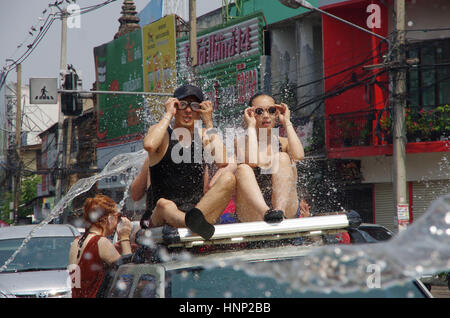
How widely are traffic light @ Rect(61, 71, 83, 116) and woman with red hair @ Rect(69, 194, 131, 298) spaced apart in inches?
461

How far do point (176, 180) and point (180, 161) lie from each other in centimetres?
14

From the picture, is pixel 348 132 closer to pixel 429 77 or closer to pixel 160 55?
pixel 429 77

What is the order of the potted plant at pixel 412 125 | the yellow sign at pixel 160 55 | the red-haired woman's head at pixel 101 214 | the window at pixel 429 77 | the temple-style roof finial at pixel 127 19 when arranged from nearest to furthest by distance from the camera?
the red-haired woman's head at pixel 101 214, the potted plant at pixel 412 125, the window at pixel 429 77, the yellow sign at pixel 160 55, the temple-style roof finial at pixel 127 19

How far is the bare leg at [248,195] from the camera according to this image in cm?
393

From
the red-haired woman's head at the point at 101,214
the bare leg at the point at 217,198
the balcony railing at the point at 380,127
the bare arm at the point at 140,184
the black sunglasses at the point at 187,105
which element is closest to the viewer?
the bare leg at the point at 217,198

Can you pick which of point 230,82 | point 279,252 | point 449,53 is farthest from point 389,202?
point 279,252

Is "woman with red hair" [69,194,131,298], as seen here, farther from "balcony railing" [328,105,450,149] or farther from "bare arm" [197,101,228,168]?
"balcony railing" [328,105,450,149]

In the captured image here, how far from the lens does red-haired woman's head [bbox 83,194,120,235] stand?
4824 millimetres

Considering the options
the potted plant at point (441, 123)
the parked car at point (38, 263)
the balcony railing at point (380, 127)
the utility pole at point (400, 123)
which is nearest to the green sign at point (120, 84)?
the balcony railing at point (380, 127)

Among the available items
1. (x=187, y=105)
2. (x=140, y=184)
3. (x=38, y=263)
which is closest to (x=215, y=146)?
(x=187, y=105)

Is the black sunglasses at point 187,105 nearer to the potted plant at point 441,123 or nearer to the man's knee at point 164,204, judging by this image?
the man's knee at point 164,204

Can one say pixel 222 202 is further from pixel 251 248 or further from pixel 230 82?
pixel 230 82

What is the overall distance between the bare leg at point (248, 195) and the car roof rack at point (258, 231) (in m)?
0.54

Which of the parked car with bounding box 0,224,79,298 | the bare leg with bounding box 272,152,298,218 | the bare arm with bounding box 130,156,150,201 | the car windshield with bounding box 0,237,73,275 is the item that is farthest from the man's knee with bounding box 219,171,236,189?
the car windshield with bounding box 0,237,73,275
